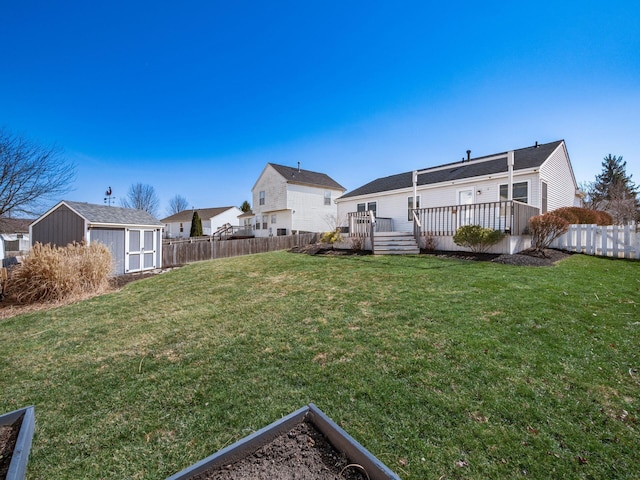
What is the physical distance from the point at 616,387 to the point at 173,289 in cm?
828

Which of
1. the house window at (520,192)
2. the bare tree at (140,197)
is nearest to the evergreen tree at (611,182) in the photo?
the house window at (520,192)

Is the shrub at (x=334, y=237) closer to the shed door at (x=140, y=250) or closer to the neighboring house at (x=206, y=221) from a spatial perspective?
the shed door at (x=140, y=250)

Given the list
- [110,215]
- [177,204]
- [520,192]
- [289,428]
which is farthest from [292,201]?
[177,204]

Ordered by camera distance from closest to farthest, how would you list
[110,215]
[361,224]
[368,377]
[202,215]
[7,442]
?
[7,442] → [368,377] → [361,224] → [110,215] → [202,215]

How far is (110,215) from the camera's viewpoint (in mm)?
12453

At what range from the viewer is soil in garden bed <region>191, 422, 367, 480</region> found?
5.13 ft

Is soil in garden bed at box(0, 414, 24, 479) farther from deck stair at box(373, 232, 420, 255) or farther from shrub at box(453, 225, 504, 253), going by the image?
shrub at box(453, 225, 504, 253)

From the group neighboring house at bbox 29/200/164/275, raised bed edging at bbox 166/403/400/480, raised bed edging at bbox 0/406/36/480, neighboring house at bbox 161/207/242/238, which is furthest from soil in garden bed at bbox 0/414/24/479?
neighboring house at bbox 161/207/242/238

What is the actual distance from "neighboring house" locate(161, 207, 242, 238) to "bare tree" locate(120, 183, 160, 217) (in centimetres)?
427

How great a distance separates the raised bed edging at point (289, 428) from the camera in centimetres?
150

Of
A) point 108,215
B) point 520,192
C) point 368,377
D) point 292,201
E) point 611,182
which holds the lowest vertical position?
point 368,377

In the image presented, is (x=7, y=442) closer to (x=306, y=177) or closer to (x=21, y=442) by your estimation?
(x=21, y=442)

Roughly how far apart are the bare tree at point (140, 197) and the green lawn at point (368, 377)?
49.5 meters

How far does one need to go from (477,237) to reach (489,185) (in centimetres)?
579
